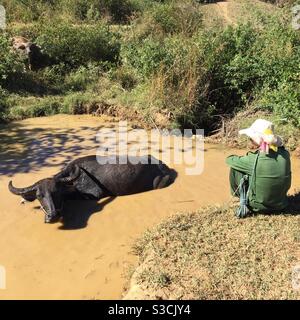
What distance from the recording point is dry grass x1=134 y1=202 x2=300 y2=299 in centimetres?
404

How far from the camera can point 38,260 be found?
16.1ft

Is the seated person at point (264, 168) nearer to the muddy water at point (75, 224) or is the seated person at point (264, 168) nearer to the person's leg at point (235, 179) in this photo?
the person's leg at point (235, 179)

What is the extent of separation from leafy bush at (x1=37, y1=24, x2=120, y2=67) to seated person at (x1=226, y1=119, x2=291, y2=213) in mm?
7226

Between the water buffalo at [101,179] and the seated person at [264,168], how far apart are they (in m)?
1.66

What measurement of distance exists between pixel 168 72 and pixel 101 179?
10.3 feet

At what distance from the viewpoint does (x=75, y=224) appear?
5559 mm

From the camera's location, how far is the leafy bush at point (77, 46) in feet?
37.2
